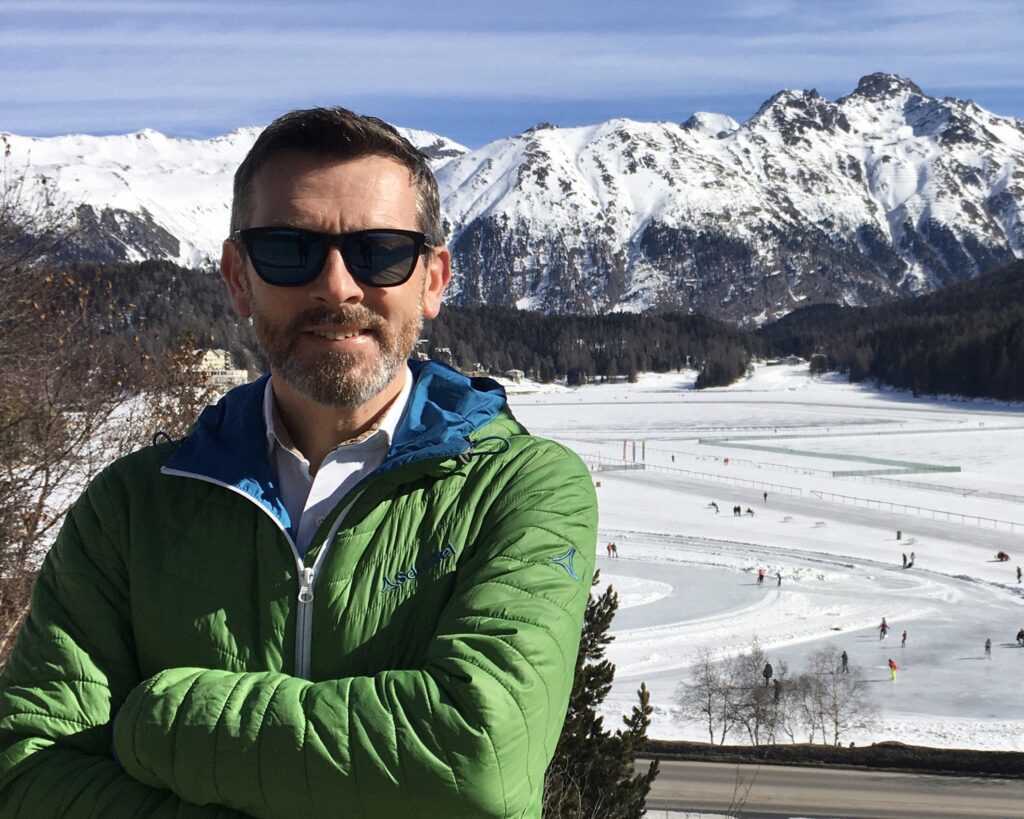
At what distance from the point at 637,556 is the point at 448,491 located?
3536 cm

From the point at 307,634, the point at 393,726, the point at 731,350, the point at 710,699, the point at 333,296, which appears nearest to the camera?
the point at 393,726

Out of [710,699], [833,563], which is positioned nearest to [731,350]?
[833,563]

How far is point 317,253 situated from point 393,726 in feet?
3.48

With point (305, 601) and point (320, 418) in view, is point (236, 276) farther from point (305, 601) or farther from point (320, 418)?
point (305, 601)

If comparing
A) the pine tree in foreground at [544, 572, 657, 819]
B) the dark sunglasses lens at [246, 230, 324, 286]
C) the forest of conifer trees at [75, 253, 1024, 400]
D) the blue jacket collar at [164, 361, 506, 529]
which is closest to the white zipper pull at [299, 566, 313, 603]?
the blue jacket collar at [164, 361, 506, 529]

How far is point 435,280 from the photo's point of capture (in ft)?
9.11

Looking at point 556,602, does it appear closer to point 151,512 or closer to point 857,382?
point 151,512

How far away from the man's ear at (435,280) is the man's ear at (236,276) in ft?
1.45

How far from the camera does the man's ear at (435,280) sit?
8.82 feet

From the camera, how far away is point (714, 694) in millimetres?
22625

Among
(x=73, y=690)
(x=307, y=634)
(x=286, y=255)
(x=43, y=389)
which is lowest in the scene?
(x=43, y=389)

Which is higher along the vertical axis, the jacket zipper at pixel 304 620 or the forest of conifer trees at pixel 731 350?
the jacket zipper at pixel 304 620

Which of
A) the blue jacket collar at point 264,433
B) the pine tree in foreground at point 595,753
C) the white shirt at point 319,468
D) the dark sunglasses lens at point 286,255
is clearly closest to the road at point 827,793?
the pine tree in foreground at point 595,753

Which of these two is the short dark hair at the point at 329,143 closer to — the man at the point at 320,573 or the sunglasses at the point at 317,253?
the man at the point at 320,573
